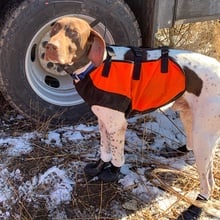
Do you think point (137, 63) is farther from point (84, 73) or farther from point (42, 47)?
point (42, 47)

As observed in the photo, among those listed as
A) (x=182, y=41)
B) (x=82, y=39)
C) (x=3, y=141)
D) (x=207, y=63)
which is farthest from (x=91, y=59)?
(x=182, y=41)

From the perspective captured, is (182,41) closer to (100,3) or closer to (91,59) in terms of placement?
(100,3)

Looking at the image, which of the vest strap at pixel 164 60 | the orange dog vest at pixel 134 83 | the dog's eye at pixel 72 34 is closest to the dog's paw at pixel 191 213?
the orange dog vest at pixel 134 83

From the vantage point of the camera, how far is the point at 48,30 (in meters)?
3.94

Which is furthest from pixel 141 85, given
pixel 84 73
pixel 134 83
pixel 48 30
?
pixel 48 30

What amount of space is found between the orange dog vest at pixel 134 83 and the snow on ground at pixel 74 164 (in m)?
0.66

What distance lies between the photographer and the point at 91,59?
298 centimetres

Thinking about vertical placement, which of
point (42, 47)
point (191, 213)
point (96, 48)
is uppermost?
point (96, 48)

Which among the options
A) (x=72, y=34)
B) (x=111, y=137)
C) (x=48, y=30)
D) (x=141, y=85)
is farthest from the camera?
(x=48, y=30)

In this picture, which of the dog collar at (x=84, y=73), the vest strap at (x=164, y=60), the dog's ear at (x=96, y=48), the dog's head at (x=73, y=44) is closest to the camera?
the dog's head at (x=73, y=44)

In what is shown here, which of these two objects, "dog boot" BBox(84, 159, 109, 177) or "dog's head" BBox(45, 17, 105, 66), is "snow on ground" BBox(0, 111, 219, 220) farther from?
"dog's head" BBox(45, 17, 105, 66)

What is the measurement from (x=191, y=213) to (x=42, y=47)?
5.44 ft

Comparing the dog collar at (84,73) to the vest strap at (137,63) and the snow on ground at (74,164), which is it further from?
the snow on ground at (74,164)

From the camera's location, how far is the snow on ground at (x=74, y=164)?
134 inches
